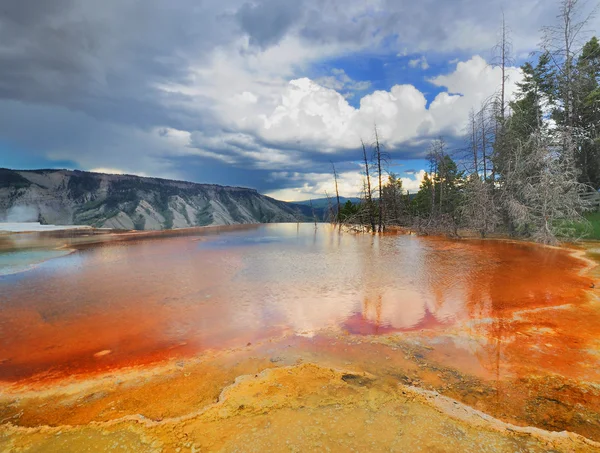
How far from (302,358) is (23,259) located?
63.8 ft

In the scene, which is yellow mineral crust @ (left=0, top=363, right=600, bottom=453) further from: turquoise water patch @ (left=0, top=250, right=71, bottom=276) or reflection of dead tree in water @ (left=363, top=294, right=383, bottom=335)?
turquoise water patch @ (left=0, top=250, right=71, bottom=276)

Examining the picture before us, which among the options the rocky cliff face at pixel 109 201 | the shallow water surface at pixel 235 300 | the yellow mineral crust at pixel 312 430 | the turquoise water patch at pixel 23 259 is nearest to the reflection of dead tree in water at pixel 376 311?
the shallow water surface at pixel 235 300

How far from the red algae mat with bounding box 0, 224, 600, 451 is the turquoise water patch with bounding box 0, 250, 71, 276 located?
356 cm

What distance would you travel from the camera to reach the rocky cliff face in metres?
76.3

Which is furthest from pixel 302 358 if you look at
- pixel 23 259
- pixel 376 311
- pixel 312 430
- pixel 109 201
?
pixel 109 201

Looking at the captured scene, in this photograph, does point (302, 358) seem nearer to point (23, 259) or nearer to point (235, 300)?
point (235, 300)

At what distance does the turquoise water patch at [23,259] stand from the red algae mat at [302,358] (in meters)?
3.56

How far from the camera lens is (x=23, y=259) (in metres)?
17.2

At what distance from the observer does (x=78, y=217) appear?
85.9m

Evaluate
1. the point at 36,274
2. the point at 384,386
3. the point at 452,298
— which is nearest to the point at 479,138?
the point at 452,298

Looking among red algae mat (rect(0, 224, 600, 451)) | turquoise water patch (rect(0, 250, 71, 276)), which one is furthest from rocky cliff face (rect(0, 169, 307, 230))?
red algae mat (rect(0, 224, 600, 451))

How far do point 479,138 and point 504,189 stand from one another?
5.76 meters

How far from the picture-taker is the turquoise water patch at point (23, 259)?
47.3ft

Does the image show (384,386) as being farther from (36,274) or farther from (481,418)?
(36,274)
